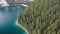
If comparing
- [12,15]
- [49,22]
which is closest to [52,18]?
[49,22]

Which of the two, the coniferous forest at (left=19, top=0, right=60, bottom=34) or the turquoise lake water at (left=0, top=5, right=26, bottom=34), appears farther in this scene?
the turquoise lake water at (left=0, top=5, right=26, bottom=34)

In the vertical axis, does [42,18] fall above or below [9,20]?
above

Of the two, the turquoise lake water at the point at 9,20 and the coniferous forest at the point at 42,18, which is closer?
the coniferous forest at the point at 42,18

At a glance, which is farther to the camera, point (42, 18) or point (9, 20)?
point (9, 20)

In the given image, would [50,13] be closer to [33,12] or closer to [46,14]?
[46,14]
